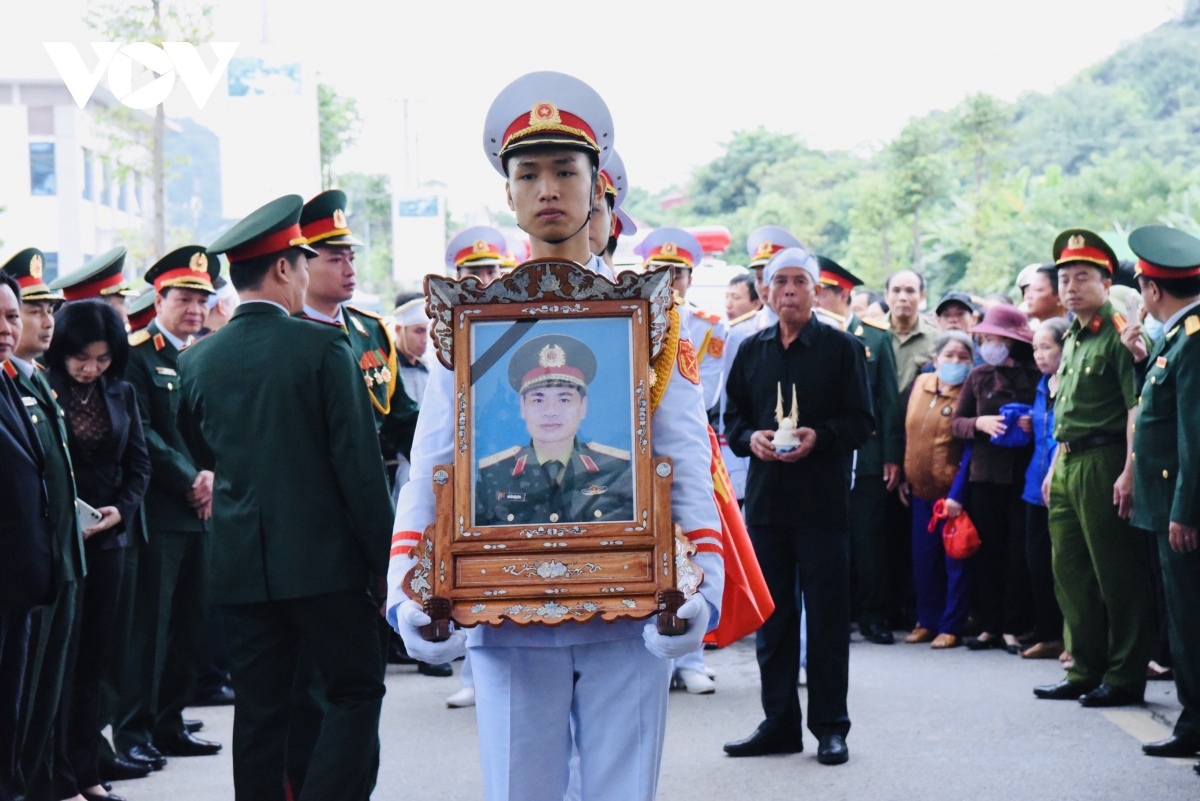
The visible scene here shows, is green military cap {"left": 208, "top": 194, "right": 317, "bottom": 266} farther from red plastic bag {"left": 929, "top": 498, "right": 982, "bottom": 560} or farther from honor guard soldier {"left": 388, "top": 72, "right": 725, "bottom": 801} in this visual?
red plastic bag {"left": 929, "top": 498, "right": 982, "bottom": 560}

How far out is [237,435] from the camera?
4.64 m

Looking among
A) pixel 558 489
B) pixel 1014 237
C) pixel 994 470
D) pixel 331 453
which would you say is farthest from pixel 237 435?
pixel 1014 237

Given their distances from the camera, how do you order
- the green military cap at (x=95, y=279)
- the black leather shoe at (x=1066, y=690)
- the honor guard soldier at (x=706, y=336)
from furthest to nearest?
the honor guard soldier at (x=706, y=336) < the black leather shoe at (x=1066, y=690) < the green military cap at (x=95, y=279)

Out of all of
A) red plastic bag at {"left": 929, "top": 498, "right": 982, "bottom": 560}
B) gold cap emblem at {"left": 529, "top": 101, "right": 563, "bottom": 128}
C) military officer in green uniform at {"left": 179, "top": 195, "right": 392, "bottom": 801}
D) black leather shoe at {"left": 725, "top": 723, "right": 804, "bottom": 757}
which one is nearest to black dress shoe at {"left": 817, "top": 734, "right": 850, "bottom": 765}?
black leather shoe at {"left": 725, "top": 723, "right": 804, "bottom": 757}

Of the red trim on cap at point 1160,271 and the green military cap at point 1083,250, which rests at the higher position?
the green military cap at point 1083,250

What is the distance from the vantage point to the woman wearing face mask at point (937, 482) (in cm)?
940

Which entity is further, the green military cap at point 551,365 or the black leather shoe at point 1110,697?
the black leather shoe at point 1110,697

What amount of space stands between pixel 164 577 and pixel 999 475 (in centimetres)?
533

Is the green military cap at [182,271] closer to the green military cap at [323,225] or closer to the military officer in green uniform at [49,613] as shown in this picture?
the green military cap at [323,225]

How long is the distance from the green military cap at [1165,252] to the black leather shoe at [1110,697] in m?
2.27

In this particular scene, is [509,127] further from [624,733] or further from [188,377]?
[188,377]

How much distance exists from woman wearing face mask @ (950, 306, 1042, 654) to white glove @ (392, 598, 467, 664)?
21.8ft

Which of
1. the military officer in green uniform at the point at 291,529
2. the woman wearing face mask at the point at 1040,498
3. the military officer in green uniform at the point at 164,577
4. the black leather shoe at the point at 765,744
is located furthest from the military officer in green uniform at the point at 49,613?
the woman wearing face mask at the point at 1040,498

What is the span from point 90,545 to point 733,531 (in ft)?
11.2
